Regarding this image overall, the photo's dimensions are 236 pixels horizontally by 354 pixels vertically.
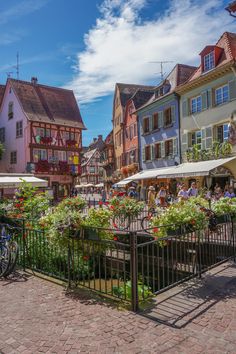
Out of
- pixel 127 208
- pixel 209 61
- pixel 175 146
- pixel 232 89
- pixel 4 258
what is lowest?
pixel 4 258

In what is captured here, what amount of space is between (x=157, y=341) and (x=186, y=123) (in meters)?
21.8

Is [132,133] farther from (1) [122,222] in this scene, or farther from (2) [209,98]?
(1) [122,222]

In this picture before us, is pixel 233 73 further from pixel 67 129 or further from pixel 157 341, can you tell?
pixel 67 129

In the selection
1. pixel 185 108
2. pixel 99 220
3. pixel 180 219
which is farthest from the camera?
pixel 185 108

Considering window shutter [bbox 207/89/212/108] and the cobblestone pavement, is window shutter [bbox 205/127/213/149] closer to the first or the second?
window shutter [bbox 207/89/212/108]

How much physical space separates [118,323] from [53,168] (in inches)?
1233

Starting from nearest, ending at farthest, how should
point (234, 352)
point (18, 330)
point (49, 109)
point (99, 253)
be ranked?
point (234, 352) < point (18, 330) < point (99, 253) < point (49, 109)

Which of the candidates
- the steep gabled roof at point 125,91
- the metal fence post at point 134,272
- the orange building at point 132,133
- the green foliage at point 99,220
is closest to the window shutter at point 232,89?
the orange building at point 132,133

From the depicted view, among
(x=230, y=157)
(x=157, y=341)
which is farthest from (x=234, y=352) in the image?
(x=230, y=157)

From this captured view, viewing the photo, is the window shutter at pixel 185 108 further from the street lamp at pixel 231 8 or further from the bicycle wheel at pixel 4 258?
the bicycle wheel at pixel 4 258

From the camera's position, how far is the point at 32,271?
252 inches

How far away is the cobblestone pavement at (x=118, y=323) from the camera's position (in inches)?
131

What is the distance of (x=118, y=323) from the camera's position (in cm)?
386

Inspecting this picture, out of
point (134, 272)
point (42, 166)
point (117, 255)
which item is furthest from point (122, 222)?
point (42, 166)
